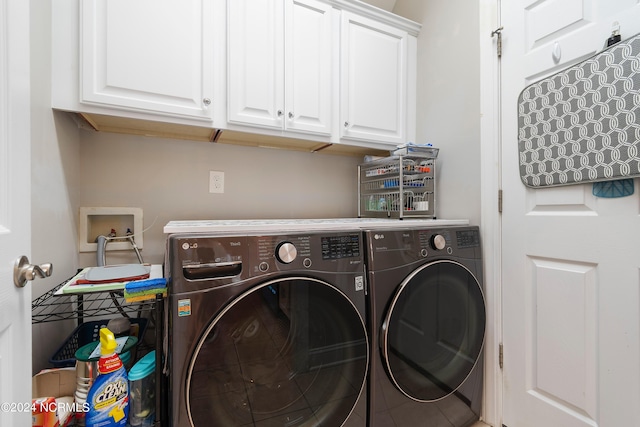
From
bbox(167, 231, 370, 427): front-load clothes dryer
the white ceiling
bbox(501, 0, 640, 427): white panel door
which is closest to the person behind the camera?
bbox(167, 231, 370, 427): front-load clothes dryer

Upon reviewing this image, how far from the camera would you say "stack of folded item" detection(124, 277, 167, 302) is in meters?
0.82

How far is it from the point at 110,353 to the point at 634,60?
193cm

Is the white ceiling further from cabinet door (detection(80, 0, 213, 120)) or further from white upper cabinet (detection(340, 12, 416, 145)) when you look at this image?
cabinet door (detection(80, 0, 213, 120))

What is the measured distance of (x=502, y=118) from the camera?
4.48 feet

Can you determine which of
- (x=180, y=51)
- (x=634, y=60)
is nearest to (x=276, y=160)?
(x=180, y=51)

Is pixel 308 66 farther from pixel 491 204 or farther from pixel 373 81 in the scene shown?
pixel 491 204

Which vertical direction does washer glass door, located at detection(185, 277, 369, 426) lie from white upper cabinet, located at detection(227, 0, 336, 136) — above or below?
below

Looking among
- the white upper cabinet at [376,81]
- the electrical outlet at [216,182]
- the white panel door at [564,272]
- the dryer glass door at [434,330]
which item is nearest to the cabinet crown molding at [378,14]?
the white upper cabinet at [376,81]

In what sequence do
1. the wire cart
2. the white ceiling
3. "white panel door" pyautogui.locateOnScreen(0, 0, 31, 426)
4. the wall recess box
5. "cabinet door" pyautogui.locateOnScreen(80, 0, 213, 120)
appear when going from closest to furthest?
"white panel door" pyautogui.locateOnScreen(0, 0, 31, 426), "cabinet door" pyautogui.locateOnScreen(80, 0, 213, 120), the wall recess box, the wire cart, the white ceiling

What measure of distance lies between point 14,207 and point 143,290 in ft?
1.16

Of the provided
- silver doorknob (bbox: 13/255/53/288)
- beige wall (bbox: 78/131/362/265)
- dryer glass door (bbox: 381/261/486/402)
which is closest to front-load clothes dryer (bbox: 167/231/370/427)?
dryer glass door (bbox: 381/261/486/402)

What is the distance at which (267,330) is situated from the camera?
0.91 metres

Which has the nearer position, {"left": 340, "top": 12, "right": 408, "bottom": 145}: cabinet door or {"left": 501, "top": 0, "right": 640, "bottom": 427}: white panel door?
{"left": 501, "top": 0, "right": 640, "bottom": 427}: white panel door

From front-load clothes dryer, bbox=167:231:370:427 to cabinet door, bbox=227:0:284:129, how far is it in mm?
731
